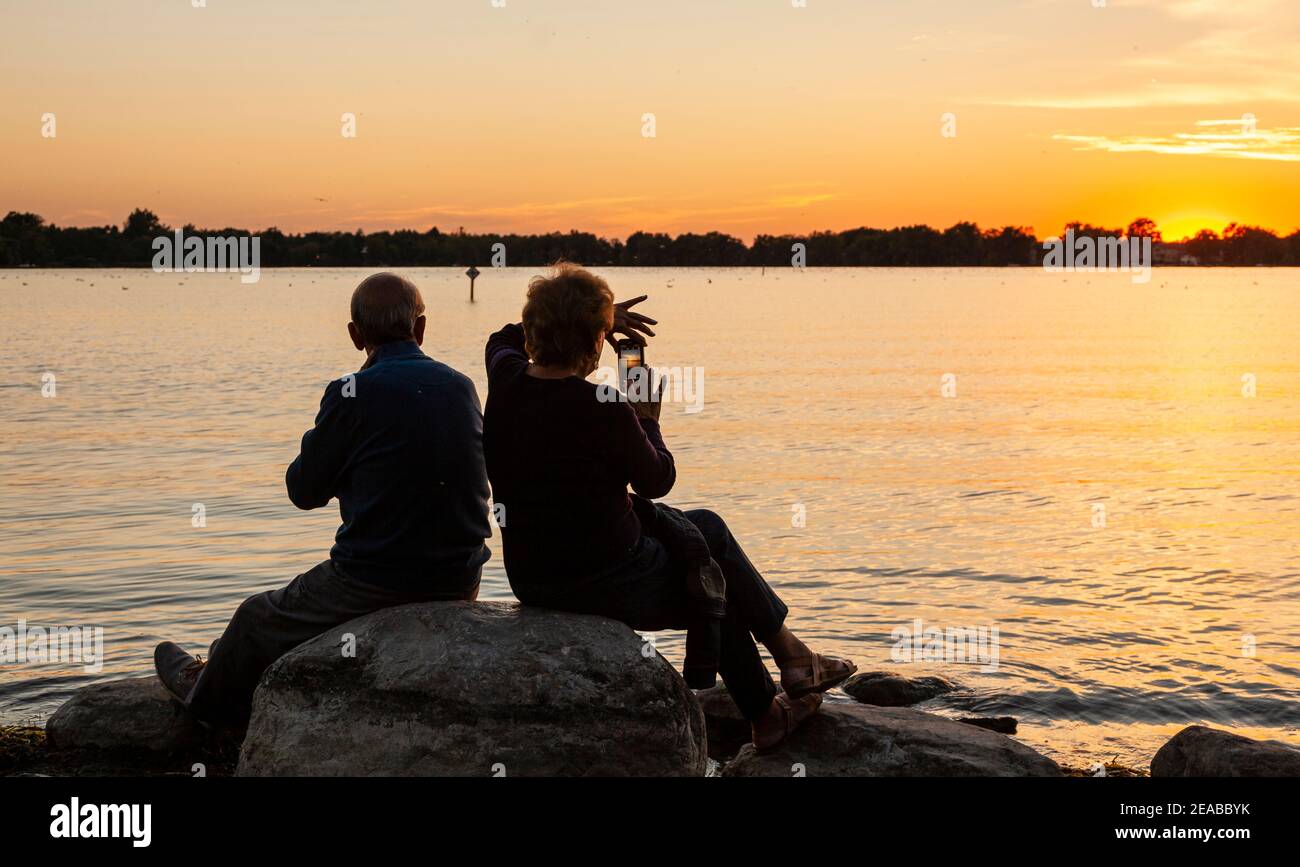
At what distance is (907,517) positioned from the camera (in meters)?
17.3

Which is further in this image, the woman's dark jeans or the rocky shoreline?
the woman's dark jeans

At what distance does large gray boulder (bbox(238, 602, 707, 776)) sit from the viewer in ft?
18.7

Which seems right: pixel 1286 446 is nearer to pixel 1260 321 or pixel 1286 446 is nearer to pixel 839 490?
pixel 839 490

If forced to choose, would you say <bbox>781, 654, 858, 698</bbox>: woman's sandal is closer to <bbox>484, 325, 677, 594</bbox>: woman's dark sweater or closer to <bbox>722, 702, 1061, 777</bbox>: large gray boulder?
<bbox>722, 702, 1061, 777</bbox>: large gray boulder

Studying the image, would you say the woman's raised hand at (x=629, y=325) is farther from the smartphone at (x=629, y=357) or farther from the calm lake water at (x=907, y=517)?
the calm lake water at (x=907, y=517)

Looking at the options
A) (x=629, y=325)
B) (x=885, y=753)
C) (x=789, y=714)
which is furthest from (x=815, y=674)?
(x=629, y=325)

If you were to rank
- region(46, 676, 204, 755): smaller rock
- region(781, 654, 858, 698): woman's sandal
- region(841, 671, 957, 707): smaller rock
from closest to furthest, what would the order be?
region(781, 654, 858, 698): woman's sandal → region(46, 676, 204, 755): smaller rock → region(841, 671, 957, 707): smaller rock

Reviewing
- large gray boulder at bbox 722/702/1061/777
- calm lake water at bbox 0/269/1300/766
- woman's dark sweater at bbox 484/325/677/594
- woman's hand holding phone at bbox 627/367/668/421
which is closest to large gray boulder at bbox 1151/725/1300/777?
large gray boulder at bbox 722/702/1061/777

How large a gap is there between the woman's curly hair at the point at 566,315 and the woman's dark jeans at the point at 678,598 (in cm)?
99

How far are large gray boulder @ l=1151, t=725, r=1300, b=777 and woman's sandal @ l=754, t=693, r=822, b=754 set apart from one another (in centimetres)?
211

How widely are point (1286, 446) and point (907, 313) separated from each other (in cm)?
7228

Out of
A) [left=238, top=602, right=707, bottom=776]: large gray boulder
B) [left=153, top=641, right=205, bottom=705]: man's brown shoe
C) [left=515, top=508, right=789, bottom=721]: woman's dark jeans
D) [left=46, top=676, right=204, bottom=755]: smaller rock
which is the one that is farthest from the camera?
[left=46, top=676, right=204, bottom=755]: smaller rock

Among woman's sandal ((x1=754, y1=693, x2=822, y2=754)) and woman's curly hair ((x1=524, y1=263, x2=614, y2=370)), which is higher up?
woman's curly hair ((x1=524, y1=263, x2=614, y2=370))
